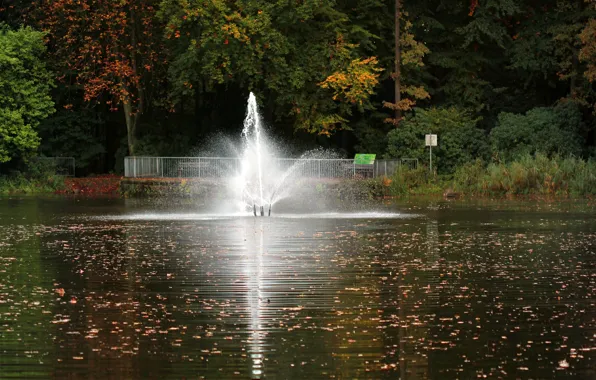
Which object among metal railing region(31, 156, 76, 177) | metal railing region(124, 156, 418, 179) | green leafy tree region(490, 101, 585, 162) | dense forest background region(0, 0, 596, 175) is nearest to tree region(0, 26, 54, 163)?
dense forest background region(0, 0, 596, 175)

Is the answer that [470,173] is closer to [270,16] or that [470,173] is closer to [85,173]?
[270,16]

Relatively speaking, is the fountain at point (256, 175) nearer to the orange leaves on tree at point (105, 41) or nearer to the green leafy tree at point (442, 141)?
the green leafy tree at point (442, 141)

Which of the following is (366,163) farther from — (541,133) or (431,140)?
(541,133)

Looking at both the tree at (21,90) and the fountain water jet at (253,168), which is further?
the tree at (21,90)

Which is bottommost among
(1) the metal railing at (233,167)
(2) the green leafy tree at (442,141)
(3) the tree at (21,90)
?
(1) the metal railing at (233,167)

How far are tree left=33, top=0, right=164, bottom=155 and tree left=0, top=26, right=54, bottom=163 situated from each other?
3.37 feet

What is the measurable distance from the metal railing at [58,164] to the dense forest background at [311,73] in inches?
30.8

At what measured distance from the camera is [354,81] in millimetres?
53625

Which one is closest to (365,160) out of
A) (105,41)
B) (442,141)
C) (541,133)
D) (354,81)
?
(442,141)

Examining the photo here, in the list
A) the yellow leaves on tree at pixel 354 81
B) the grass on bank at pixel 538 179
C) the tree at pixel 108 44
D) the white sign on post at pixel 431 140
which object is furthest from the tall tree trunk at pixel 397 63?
the tree at pixel 108 44

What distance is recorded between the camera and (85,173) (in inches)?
2477

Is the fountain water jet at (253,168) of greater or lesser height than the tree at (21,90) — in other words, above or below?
below

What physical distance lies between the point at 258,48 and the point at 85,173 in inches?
597

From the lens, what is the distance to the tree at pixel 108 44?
54469 mm
